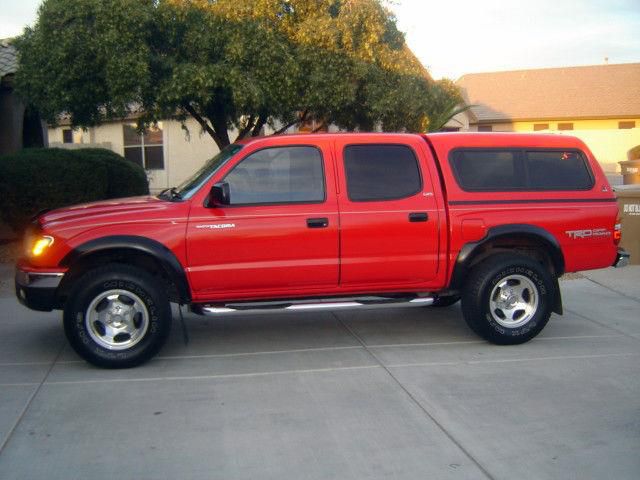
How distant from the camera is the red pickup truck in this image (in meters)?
6.86

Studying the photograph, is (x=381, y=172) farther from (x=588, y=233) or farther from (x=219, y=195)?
(x=588, y=233)

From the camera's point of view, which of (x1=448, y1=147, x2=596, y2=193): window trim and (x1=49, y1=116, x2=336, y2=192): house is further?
(x1=49, y1=116, x2=336, y2=192): house

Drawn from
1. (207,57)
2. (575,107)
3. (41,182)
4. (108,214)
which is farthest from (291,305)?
(575,107)

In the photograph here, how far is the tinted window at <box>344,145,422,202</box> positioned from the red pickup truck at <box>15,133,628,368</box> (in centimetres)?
1

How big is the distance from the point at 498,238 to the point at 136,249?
10.9 feet

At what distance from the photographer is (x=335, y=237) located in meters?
7.16

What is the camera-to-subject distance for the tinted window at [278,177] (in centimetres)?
716

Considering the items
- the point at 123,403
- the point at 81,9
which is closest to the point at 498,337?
the point at 123,403

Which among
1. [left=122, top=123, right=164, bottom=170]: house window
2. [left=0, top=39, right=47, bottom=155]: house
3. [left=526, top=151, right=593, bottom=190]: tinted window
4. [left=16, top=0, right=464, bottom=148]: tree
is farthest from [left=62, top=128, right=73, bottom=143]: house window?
[left=526, top=151, right=593, bottom=190]: tinted window

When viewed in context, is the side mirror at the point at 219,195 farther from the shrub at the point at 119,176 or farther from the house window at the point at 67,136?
the house window at the point at 67,136

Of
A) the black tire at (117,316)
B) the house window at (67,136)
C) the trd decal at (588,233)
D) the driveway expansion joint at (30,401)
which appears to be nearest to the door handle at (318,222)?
the black tire at (117,316)

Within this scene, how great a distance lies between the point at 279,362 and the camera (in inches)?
281

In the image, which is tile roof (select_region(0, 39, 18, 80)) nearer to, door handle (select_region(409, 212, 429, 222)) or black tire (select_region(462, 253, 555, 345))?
door handle (select_region(409, 212, 429, 222))

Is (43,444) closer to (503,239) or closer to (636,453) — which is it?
(636,453)
